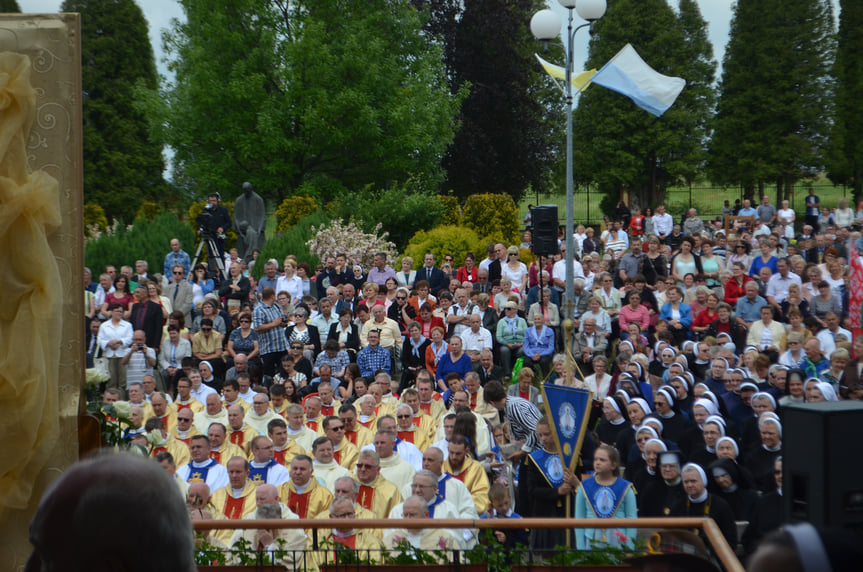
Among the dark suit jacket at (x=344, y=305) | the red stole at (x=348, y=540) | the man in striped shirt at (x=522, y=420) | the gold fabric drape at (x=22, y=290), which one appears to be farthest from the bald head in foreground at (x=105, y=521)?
the dark suit jacket at (x=344, y=305)

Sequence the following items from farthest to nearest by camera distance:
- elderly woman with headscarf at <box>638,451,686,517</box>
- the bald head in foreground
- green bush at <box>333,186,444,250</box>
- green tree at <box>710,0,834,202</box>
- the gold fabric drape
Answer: green tree at <box>710,0,834,202</box> → green bush at <box>333,186,444,250</box> → elderly woman with headscarf at <box>638,451,686,517</box> → the gold fabric drape → the bald head in foreground

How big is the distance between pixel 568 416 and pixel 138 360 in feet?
23.6

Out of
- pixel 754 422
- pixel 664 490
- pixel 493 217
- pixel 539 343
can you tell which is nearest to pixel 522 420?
pixel 664 490

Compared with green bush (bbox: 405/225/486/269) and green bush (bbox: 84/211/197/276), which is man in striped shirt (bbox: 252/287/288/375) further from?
green bush (bbox: 84/211/197/276)

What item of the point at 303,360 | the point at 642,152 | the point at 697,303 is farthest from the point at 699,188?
the point at 303,360

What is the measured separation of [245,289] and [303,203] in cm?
1026

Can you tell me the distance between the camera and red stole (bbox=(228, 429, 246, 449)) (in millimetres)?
10242

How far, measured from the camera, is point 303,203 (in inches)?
1015

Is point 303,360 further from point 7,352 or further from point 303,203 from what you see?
point 303,203

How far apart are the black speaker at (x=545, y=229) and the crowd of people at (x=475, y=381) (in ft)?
2.95

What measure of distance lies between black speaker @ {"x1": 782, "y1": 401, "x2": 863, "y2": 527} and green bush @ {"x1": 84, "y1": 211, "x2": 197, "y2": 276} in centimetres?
1849

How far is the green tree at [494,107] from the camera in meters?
37.9

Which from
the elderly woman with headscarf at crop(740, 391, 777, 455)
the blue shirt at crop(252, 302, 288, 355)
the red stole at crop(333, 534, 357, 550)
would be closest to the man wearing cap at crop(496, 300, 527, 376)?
the blue shirt at crop(252, 302, 288, 355)

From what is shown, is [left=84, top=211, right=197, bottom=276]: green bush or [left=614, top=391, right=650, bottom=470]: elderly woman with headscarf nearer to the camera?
[left=614, top=391, right=650, bottom=470]: elderly woman with headscarf
